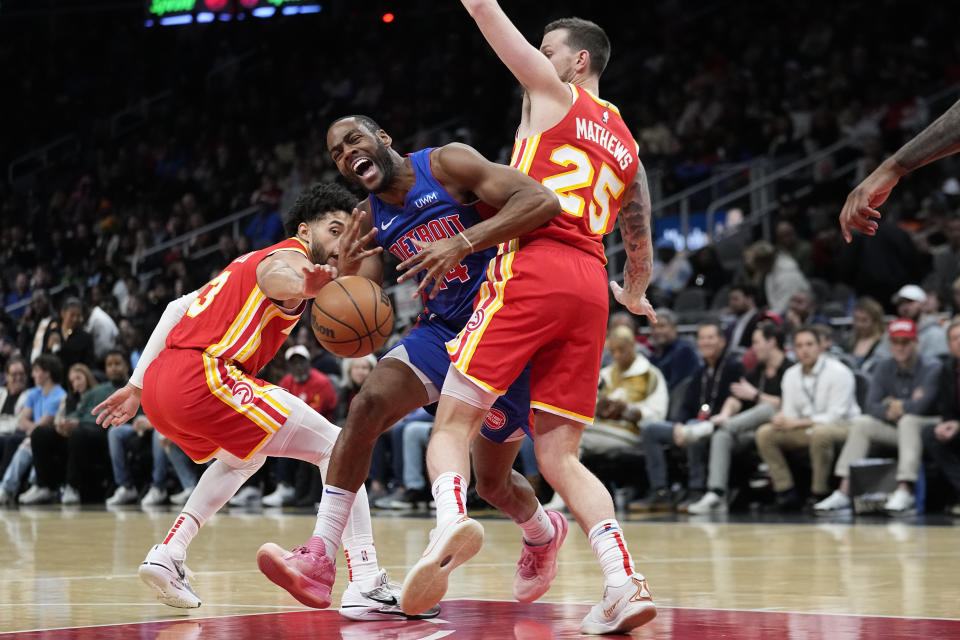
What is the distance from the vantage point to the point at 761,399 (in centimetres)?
1000

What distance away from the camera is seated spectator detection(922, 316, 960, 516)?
8.95 m

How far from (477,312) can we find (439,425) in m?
0.38

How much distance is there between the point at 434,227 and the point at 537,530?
1.16m

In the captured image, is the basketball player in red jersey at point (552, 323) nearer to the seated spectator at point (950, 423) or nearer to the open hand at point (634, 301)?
the open hand at point (634, 301)

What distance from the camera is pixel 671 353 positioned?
1094cm

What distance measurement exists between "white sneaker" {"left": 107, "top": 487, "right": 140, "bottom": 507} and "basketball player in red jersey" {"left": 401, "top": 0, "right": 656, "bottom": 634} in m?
8.72

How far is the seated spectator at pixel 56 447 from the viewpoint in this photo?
41.7ft

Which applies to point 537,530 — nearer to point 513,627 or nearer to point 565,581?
point 513,627

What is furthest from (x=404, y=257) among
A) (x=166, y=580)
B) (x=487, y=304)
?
(x=166, y=580)

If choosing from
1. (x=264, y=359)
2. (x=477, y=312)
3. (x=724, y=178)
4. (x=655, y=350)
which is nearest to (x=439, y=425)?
(x=477, y=312)

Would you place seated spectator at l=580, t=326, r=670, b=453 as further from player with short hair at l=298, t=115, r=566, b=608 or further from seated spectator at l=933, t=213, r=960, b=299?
player with short hair at l=298, t=115, r=566, b=608

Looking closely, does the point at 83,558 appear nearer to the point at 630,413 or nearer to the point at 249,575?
the point at 249,575

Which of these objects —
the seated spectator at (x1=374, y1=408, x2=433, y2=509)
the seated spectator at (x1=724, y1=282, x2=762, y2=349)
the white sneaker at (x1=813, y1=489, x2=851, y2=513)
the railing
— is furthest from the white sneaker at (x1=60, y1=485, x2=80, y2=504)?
the railing

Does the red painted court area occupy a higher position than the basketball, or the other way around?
the basketball
